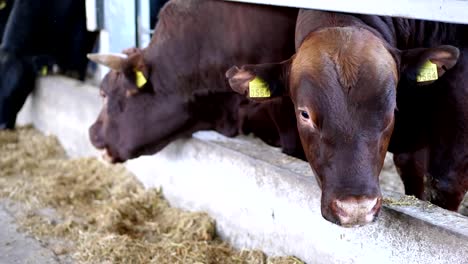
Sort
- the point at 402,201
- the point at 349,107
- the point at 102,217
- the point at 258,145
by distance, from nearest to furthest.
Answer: the point at 349,107, the point at 402,201, the point at 258,145, the point at 102,217

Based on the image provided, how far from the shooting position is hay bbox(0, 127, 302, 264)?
3725mm

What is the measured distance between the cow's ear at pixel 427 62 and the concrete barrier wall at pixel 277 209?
60cm

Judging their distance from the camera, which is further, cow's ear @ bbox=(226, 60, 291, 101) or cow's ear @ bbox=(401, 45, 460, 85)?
cow's ear @ bbox=(226, 60, 291, 101)

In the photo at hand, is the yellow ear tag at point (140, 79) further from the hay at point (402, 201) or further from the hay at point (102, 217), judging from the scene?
the hay at point (402, 201)

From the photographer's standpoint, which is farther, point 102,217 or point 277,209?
point 102,217

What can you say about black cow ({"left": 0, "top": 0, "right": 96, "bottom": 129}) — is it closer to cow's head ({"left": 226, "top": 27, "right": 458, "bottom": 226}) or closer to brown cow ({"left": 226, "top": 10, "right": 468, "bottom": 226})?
brown cow ({"left": 226, "top": 10, "right": 468, "bottom": 226})

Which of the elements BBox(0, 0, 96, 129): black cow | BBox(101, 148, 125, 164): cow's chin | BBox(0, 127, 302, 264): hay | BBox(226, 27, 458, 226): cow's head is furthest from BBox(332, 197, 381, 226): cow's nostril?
BBox(0, 0, 96, 129): black cow

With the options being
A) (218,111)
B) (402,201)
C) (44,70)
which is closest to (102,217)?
(218,111)

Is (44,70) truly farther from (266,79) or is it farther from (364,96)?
(364,96)

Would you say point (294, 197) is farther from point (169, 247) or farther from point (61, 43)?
point (61, 43)

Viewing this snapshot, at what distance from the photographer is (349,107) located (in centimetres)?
260

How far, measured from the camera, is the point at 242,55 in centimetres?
414

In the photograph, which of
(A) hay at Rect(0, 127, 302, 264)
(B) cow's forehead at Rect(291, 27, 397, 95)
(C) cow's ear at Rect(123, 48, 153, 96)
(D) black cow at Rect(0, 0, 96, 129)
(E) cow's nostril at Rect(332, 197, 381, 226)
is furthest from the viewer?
(D) black cow at Rect(0, 0, 96, 129)

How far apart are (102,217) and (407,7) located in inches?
98.5
